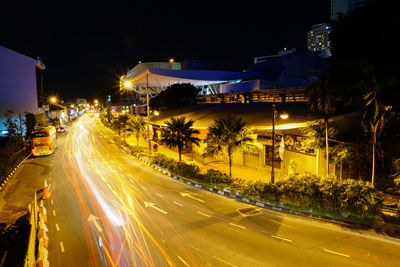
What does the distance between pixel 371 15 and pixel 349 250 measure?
638 inches

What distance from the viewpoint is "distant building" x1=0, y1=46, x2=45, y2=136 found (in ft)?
164

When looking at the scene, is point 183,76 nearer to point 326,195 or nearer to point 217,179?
point 217,179

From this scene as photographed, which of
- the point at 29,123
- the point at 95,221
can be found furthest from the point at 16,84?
the point at 95,221

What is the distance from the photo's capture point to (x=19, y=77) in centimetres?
5544

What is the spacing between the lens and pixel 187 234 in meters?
11.4

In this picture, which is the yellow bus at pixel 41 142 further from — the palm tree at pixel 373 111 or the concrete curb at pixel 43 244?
the palm tree at pixel 373 111

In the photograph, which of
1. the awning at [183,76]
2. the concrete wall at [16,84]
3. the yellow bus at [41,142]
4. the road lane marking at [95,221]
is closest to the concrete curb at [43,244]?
the road lane marking at [95,221]

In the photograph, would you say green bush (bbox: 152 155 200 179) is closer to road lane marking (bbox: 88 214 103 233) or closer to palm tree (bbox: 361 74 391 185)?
road lane marking (bbox: 88 214 103 233)

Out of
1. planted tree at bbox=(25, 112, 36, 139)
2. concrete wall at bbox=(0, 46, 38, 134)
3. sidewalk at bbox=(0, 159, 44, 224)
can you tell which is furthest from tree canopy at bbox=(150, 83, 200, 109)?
sidewalk at bbox=(0, 159, 44, 224)

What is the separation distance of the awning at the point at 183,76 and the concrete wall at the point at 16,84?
2651cm

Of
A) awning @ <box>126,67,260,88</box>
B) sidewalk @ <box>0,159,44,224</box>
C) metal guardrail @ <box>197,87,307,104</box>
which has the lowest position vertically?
sidewalk @ <box>0,159,44,224</box>

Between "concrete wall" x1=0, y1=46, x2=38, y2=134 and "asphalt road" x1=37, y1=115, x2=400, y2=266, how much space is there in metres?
44.8

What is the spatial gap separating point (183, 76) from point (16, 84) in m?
39.8

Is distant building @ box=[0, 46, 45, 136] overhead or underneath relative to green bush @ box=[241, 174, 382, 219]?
overhead
